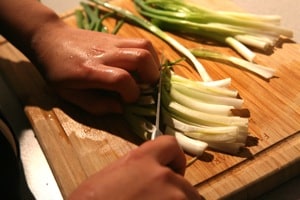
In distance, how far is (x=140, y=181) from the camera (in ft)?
2.70

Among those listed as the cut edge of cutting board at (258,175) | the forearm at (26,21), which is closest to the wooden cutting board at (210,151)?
the cut edge of cutting board at (258,175)

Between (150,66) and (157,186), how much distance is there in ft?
1.47

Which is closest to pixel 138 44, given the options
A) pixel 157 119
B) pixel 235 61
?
pixel 157 119

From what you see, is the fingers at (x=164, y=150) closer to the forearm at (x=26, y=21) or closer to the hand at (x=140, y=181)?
the hand at (x=140, y=181)

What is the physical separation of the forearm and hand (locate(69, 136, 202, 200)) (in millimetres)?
648

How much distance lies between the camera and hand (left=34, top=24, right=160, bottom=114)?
3.88ft

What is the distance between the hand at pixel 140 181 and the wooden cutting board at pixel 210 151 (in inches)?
8.2

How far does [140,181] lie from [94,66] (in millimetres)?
465

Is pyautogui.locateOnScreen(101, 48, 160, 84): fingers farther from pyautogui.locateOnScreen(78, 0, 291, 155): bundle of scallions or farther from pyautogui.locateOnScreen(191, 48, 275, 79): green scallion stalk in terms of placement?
pyautogui.locateOnScreen(191, 48, 275, 79): green scallion stalk

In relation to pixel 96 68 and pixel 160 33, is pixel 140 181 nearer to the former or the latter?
pixel 96 68

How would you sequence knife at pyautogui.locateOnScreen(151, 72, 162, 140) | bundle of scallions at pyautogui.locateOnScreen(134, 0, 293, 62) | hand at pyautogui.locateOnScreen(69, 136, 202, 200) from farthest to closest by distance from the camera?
bundle of scallions at pyautogui.locateOnScreen(134, 0, 293, 62), knife at pyautogui.locateOnScreen(151, 72, 162, 140), hand at pyautogui.locateOnScreen(69, 136, 202, 200)

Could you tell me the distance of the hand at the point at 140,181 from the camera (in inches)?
32.0

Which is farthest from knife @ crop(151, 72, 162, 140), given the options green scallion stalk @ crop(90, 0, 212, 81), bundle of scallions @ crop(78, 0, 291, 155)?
green scallion stalk @ crop(90, 0, 212, 81)

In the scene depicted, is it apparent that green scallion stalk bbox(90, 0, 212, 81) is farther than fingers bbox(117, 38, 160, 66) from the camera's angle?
Yes
